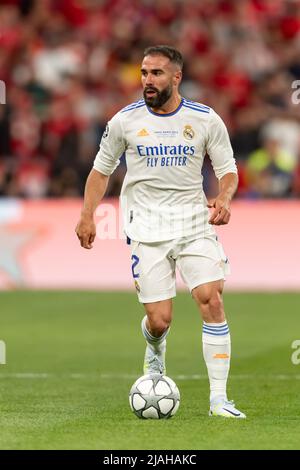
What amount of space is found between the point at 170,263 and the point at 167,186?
0.51 metres

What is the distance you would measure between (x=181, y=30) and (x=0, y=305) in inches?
296

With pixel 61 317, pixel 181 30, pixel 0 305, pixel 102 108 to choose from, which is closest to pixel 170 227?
pixel 61 317

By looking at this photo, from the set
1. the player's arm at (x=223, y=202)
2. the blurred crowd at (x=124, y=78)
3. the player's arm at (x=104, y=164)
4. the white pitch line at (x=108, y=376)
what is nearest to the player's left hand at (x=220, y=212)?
the player's arm at (x=223, y=202)

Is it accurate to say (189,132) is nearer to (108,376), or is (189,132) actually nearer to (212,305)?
(212,305)

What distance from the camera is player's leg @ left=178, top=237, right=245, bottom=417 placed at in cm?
778

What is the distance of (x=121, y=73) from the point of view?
20.4m

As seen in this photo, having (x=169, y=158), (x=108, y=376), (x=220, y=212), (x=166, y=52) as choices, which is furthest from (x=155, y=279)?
(x=108, y=376)

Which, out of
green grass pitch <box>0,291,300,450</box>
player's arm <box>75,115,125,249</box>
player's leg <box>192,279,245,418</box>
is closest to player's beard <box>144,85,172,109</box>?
player's arm <box>75,115,125,249</box>

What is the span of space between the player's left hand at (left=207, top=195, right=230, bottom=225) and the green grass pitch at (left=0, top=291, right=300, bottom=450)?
1.22 meters

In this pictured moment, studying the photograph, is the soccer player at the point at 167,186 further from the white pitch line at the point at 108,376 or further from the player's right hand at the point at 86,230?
the white pitch line at the point at 108,376

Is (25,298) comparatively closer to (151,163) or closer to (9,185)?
(9,185)

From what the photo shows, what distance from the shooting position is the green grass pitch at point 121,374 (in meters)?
6.89

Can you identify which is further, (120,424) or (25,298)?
(25,298)

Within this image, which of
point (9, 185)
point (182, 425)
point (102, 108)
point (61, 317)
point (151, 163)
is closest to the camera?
point (182, 425)
